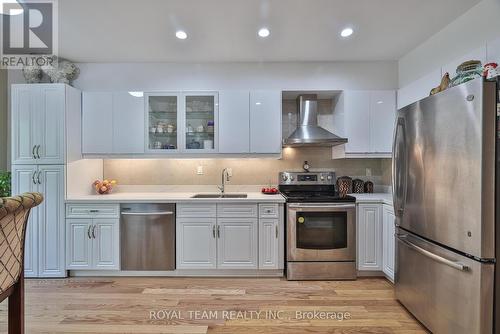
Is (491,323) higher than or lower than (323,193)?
lower

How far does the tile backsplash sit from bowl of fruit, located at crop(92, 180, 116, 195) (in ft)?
0.61

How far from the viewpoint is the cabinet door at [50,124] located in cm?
284

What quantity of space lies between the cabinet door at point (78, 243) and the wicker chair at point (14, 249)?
1.60 metres

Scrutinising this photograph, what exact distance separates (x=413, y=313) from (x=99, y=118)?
3.85 meters

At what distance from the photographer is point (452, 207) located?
5.34 ft

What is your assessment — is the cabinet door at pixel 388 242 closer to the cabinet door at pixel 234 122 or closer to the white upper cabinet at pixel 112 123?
the cabinet door at pixel 234 122

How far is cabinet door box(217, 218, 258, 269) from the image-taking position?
2.88 meters

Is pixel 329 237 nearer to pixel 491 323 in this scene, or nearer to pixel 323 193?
pixel 323 193

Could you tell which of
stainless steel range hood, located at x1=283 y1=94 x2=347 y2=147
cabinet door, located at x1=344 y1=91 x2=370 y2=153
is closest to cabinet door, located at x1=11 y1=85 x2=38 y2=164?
stainless steel range hood, located at x1=283 y1=94 x2=347 y2=147

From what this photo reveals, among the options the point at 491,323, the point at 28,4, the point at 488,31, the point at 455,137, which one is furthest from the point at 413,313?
the point at 28,4

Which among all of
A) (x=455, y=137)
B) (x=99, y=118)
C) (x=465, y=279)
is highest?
(x=99, y=118)

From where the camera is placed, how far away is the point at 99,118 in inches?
123

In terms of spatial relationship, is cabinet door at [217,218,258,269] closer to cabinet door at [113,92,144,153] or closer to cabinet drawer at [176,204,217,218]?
cabinet drawer at [176,204,217,218]

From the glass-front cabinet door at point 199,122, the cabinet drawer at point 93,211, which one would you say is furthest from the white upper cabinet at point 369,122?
the cabinet drawer at point 93,211
